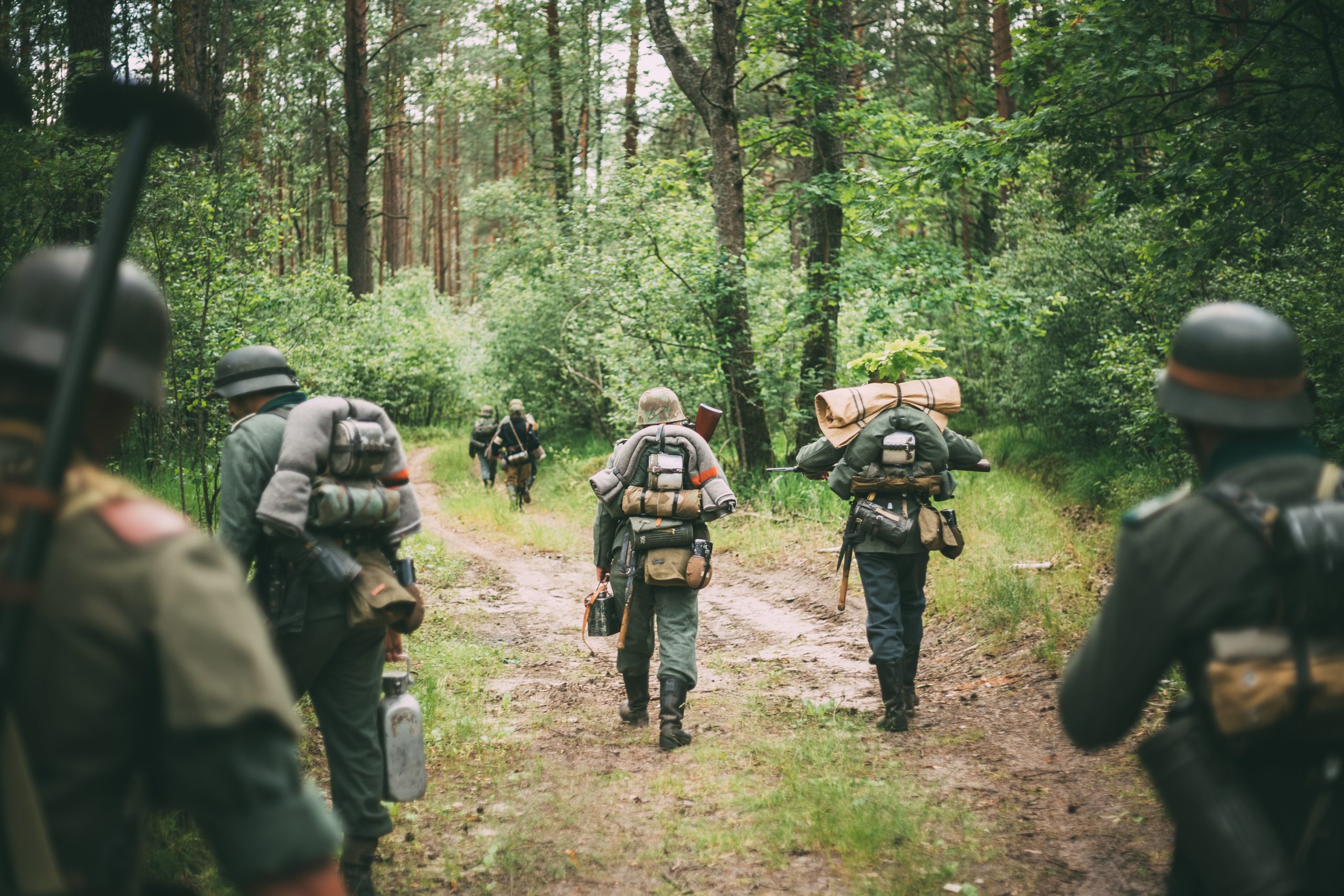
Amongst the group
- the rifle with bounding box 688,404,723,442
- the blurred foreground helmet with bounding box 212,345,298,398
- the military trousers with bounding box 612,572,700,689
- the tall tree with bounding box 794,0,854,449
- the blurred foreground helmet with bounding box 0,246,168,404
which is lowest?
the military trousers with bounding box 612,572,700,689

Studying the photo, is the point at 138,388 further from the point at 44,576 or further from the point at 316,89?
the point at 316,89

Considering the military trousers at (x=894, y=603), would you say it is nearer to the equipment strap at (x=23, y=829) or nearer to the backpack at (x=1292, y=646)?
the backpack at (x=1292, y=646)

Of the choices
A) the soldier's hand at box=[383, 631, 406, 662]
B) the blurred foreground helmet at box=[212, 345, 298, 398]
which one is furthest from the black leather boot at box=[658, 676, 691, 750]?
the blurred foreground helmet at box=[212, 345, 298, 398]

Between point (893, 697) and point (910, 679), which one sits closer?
point (893, 697)

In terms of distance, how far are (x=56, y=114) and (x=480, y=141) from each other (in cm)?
3886

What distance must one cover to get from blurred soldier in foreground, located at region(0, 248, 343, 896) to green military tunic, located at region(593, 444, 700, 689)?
4852mm

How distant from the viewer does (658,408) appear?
21.5 feet

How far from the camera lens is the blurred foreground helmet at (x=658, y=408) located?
655cm

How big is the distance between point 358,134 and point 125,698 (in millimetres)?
22758

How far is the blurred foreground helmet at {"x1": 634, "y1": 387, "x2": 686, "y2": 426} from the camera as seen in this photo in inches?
258

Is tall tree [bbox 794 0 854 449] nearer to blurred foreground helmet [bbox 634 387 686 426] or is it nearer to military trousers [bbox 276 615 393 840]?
blurred foreground helmet [bbox 634 387 686 426]

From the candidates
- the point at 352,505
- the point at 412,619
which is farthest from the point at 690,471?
the point at 352,505

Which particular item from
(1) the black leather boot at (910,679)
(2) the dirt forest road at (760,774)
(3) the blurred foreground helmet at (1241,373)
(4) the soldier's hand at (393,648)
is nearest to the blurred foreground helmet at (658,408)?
(2) the dirt forest road at (760,774)

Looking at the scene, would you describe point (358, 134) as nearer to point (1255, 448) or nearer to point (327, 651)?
point (327, 651)
